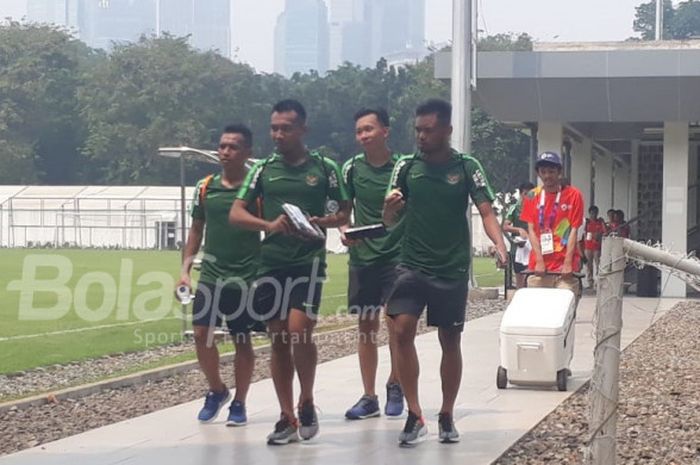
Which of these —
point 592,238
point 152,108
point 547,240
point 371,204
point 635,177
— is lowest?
point 592,238

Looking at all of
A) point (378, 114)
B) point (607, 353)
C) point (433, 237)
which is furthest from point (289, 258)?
point (607, 353)

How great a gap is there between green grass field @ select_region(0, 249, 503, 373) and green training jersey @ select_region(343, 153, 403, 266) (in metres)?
5.93

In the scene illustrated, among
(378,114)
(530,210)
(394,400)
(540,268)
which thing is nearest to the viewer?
(378,114)

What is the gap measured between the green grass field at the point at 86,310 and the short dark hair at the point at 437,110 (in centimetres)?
721

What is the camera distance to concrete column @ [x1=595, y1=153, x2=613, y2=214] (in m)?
35.0

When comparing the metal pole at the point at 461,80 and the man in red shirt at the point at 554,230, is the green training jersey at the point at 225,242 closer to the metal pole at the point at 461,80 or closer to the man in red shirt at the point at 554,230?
the man in red shirt at the point at 554,230

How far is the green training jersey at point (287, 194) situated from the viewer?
857 centimetres

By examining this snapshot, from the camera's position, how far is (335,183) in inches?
347

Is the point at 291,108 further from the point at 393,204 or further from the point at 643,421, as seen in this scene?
the point at 643,421

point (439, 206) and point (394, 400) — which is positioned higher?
point (439, 206)

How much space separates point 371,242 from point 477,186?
1309 millimetres

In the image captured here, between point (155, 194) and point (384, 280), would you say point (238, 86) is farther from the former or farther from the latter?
point (384, 280)

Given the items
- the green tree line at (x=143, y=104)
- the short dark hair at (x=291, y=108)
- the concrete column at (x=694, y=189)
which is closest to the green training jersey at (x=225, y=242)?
the short dark hair at (x=291, y=108)

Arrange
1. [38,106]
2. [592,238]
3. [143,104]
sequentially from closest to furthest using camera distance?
[592,238]
[143,104]
[38,106]
